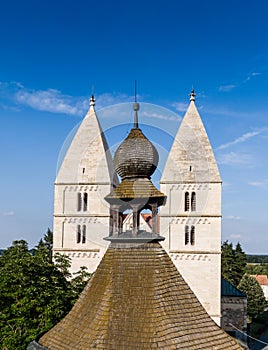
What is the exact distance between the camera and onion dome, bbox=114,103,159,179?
6884 millimetres

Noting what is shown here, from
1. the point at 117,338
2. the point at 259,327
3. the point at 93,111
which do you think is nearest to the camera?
the point at 117,338

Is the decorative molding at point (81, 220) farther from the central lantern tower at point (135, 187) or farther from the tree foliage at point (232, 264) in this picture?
the tree foliage at point (232, 264)

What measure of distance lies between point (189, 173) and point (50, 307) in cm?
1579

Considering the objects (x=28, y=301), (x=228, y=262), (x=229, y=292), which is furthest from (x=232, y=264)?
(x=28, y=301)

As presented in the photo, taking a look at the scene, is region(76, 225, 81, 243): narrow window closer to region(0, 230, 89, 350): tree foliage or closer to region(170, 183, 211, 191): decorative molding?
region(170, 183, 211, 191): decorative molding

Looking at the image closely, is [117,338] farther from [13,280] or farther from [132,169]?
[13,280]

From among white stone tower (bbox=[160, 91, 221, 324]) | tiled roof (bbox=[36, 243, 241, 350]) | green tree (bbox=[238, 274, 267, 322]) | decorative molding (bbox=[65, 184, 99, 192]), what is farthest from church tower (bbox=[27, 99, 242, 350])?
green tree (bbox=[238, 274, 267, 322])

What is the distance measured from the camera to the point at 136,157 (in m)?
6.85

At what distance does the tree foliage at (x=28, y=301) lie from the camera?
14.5m

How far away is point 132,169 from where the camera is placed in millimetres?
6973

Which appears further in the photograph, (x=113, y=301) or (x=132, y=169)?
(x=132, y=169)

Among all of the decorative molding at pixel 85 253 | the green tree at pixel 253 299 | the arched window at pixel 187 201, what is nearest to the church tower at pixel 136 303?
the arched window at pixel 187 201

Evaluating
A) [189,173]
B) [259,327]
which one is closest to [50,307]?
[189,173]

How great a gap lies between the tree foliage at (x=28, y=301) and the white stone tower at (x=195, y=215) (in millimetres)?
11589
